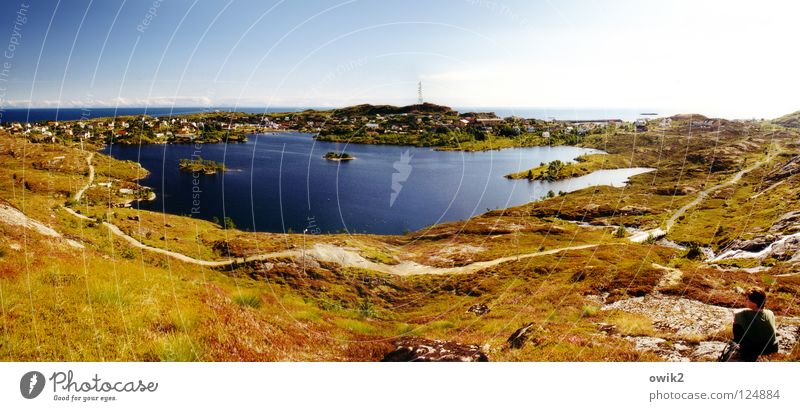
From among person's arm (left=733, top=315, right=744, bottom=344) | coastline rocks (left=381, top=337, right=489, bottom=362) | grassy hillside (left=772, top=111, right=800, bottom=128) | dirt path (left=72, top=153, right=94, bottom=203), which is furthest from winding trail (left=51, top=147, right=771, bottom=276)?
grassy hillside (left=772, top=111, right=800, bottom=128)

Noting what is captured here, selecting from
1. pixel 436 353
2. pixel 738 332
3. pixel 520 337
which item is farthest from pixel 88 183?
pixel 738 332

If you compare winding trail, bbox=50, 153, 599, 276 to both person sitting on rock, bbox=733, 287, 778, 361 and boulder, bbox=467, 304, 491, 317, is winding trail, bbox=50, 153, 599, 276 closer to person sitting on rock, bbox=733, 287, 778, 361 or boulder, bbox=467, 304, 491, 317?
boulder, bbox=467, 304, 491, 317

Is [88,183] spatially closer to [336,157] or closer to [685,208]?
[336,157]

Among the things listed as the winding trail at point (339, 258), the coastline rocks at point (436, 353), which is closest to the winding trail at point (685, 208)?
the winding trail at point (339, 258)

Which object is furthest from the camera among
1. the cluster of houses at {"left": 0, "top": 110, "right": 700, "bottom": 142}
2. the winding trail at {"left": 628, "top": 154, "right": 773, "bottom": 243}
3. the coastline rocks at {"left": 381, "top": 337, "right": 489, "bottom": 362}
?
the cluster of houses at {"left": 0, "top": 110, "right": 700, "bottom": 142}

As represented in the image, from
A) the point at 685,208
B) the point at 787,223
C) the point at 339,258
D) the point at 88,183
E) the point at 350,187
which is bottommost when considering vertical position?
the point at 685,208
